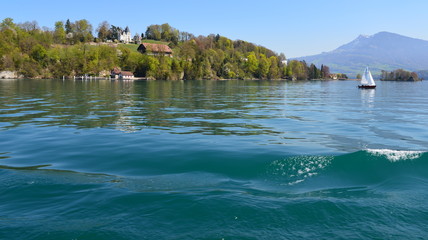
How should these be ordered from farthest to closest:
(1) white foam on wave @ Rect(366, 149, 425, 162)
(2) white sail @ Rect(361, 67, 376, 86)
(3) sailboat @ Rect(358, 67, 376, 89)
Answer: (2) white sail @ Rect(361, 67, 376, 86)
(3) sailboat @ Rect(358, 67, 376, 89)
(1) white foam on wave @ Rect(366, 149, 425, 162)

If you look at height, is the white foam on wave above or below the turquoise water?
above

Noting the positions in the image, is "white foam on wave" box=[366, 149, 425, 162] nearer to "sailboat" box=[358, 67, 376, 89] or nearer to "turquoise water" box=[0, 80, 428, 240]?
"turquoise water" box=[0, 80, 428, 240]

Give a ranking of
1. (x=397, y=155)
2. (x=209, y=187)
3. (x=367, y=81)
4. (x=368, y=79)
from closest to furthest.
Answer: (x=209, y=187), (x=397, y=155), (x=368, y=79), (x=367, y=81)

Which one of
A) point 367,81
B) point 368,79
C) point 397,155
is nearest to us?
point 397,155

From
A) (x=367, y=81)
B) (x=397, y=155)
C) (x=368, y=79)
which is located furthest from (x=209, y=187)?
(x=367, y=81)

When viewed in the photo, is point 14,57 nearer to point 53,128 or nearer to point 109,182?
point 53,128

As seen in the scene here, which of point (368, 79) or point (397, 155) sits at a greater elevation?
point (368, 79)

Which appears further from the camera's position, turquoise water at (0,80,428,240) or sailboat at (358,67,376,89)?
sailboat at (358,67,376,89)

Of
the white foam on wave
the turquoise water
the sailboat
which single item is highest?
the sailboat

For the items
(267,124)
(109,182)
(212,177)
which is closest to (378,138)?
(267,124)

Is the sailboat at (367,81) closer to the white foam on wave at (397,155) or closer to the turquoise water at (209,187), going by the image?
the turquoise water at (209,187)

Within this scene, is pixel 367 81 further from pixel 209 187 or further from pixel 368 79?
pixel 209 187

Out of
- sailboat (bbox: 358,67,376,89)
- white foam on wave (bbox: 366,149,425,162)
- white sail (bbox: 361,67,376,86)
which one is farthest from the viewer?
white sail (bbox: 361,67,376,86)

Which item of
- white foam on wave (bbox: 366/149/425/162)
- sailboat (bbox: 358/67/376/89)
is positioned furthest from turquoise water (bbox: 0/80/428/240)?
sailboat (bbox: 358/67/376/89)
